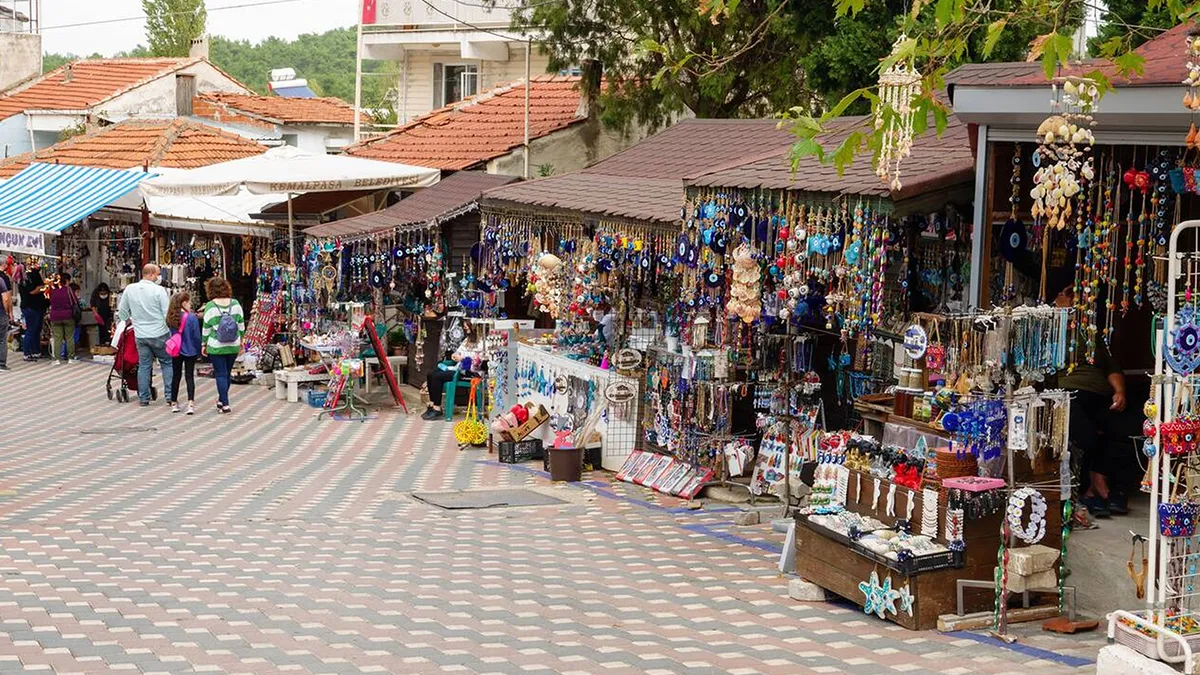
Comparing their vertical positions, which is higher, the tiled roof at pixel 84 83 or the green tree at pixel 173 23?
the green tree at pixel 173 23

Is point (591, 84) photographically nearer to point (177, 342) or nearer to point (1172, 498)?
point (177, 342)

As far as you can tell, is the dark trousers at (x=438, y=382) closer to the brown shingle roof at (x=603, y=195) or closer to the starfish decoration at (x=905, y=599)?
the brown shingle roof at (x=603, y=195)

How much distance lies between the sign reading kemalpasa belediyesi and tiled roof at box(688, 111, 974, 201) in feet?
41.4

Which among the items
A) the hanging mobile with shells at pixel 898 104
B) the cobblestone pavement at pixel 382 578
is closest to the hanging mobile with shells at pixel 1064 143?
the hanging mobile with shells at pixel 898 104

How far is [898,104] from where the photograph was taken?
830 cm

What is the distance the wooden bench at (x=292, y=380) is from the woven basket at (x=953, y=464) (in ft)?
37.5

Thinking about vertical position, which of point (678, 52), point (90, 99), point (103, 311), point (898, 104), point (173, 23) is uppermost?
point (173, 23)

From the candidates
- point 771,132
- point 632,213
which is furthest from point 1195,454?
point 771,132

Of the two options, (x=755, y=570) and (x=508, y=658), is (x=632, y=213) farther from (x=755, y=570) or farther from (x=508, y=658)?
(x=508, y=658)

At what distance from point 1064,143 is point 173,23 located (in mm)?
50523

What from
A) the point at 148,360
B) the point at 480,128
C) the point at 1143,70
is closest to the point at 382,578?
the point at 1143,70

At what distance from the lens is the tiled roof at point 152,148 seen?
84.2ft

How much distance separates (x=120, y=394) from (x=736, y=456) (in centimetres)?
944

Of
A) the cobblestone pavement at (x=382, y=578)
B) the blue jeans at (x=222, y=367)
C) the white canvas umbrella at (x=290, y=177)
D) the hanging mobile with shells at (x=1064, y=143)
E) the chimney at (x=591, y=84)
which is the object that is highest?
the chimney at (x=591, y=84)
